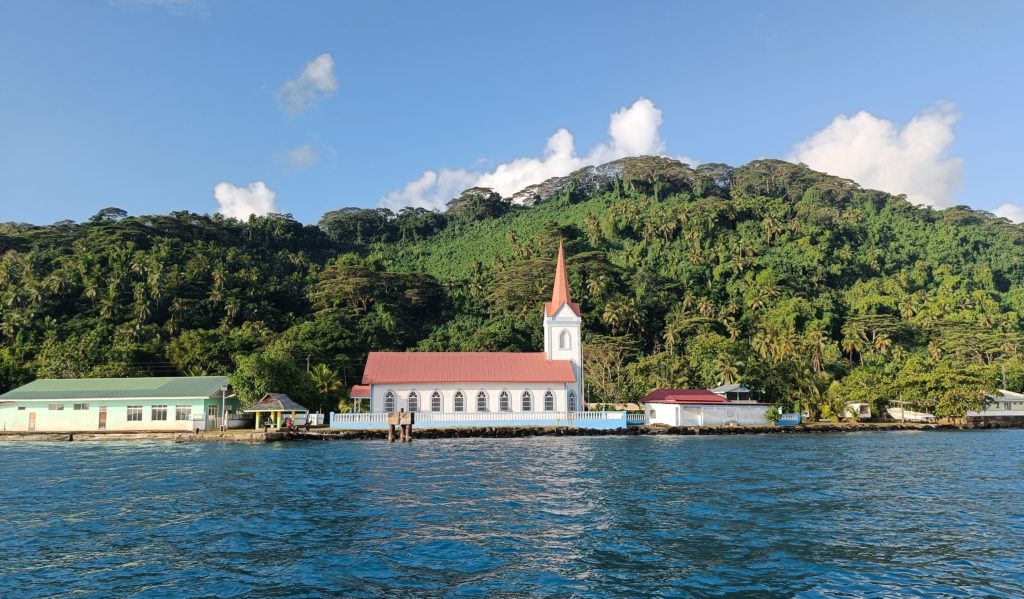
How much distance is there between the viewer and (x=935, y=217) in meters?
126

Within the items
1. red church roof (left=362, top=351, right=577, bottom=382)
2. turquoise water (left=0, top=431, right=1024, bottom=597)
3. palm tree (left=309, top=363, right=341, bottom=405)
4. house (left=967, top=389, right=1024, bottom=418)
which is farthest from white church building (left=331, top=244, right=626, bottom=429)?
house (left=967, top=389, right=1024, bottom=418)

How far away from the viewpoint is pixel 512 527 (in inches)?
641

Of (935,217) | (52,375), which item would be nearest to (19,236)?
(52,375)

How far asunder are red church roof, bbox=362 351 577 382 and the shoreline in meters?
5.16

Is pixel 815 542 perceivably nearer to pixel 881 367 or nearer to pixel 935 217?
pixel 881 367

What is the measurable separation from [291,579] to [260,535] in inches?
152

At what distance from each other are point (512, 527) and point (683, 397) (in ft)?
113

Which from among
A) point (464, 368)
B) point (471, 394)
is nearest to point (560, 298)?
point (464, 368)

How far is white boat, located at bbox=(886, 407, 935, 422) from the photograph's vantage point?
183 feet

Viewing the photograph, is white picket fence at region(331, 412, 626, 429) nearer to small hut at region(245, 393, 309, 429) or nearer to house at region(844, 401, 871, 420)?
small hut at region(245, 393, 309, 429)

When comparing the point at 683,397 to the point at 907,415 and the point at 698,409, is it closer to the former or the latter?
the point at 698,409

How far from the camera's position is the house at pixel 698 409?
158 feet

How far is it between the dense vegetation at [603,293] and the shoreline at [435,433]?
4.59 m

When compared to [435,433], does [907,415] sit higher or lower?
lower
